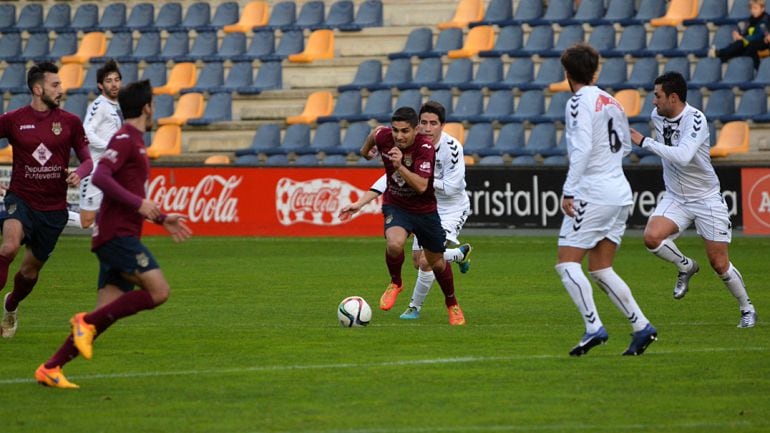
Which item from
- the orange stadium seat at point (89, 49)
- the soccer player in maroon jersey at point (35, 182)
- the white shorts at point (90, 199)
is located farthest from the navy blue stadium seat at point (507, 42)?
the soccer player in maroon jersey at point (35, 182)

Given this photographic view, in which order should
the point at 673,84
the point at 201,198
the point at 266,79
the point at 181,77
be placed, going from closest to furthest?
the point at 673,84 → the point at 201,198 → the point at 266,79 → the point at 181,77

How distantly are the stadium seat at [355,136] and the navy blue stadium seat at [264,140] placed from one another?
1.71m

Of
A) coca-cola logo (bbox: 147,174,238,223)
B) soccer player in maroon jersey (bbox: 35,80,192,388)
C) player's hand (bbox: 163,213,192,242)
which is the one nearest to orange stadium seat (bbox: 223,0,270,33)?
coca-cola logo (bbox: 147,174,238,223)

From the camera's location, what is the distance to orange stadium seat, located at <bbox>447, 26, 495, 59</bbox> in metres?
30.2

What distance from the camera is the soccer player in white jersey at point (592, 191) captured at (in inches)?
398

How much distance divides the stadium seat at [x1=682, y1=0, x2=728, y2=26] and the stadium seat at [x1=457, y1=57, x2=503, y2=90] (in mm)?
3767

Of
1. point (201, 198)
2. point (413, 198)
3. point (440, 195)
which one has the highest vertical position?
point (413, 198)

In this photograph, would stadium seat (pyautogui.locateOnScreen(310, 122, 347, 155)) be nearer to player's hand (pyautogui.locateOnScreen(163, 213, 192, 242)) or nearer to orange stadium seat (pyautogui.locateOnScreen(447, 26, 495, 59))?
orange stadium seat (pyautogui.locateOnScreen(447, 26, 495, 59))

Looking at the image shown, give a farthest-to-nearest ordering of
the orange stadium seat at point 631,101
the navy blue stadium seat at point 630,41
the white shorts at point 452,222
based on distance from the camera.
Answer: the navy blue stadium seat at point 630,41
the orange stadium seat at point 631,101
the white shorts at point 452,222

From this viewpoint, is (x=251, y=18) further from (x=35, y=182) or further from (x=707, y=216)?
(x=707, y=216)

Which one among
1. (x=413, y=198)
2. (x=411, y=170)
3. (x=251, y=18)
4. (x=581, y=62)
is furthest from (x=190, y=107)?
(x=581, y=62)

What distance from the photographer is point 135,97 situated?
938 cm

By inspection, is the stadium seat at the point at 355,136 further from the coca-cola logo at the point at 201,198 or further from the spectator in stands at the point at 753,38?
the spectator in stands at the point at 753,38

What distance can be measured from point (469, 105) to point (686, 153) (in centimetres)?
1679
